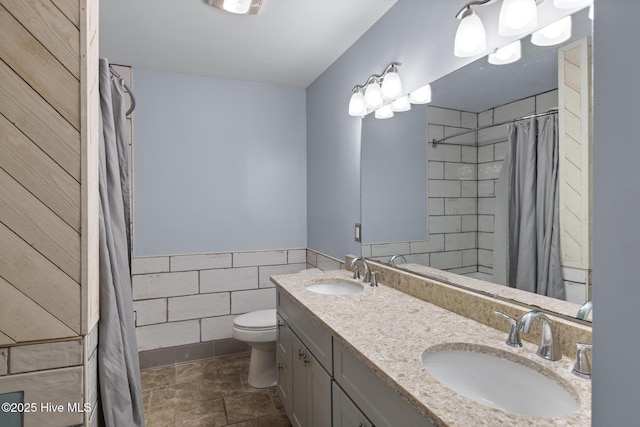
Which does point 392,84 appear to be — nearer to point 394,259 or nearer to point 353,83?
point 353,83

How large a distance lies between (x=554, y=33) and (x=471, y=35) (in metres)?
0.33

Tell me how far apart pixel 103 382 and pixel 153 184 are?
197 centimetres

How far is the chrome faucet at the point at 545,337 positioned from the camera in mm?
1065

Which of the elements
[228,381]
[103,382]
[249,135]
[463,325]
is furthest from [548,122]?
[228,381]

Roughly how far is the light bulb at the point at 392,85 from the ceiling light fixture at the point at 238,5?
0.85 m

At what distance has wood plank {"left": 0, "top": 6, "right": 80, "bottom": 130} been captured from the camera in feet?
3.21

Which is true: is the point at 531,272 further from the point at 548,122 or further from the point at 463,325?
the point at 548,122

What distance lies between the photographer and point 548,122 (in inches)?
48.0

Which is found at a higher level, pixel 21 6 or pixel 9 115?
pixel 21 6

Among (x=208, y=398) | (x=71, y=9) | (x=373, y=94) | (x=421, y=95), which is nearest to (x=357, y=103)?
(x=373, y=94)

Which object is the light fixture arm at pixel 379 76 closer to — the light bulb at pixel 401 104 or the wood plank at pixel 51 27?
the light bulb at pixel 401 104

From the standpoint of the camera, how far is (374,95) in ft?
6.91

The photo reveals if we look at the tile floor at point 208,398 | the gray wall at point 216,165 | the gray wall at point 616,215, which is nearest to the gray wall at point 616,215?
the gray wall at point 616,215

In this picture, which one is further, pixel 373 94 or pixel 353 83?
pixel 353 83
